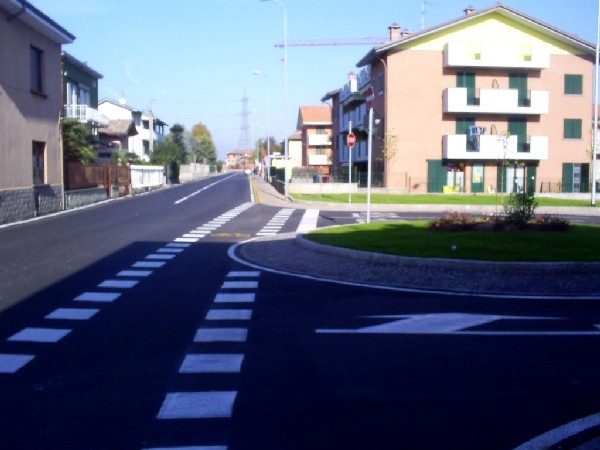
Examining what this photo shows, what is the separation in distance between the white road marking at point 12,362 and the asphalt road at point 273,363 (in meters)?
0.02

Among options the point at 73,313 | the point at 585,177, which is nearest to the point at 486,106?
the point at 585,177

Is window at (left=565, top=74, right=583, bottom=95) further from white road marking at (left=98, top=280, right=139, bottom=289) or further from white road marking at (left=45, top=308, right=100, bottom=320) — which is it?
white road marking at (left=45, top=308, right=100, bottom=320)

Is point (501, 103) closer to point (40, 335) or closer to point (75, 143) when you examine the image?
point (75, 143)

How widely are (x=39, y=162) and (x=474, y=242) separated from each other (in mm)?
19556

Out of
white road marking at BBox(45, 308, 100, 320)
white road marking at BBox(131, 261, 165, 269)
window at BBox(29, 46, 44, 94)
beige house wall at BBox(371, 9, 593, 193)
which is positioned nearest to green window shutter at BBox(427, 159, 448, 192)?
beige house wall at BBox(371, 9, 593, 193)

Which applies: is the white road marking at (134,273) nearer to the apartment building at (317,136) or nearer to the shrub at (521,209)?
the shrub at (521,209)

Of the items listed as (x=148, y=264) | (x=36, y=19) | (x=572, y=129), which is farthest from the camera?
(x=572, y=129)

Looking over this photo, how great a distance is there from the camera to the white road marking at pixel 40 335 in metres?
8.53

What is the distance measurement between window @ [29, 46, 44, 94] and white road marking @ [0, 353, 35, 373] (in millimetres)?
22436

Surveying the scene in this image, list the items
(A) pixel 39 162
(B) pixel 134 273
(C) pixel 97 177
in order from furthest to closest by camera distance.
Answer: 1. (C) pixel 97 177
2. (A) pixel 39 162
3. (B) pixel 134 273

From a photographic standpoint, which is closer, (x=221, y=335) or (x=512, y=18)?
(x=221, y=335)

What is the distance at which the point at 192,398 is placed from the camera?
6410mm

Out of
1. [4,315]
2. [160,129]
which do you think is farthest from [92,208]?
[160,129]

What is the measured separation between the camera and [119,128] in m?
65.9
